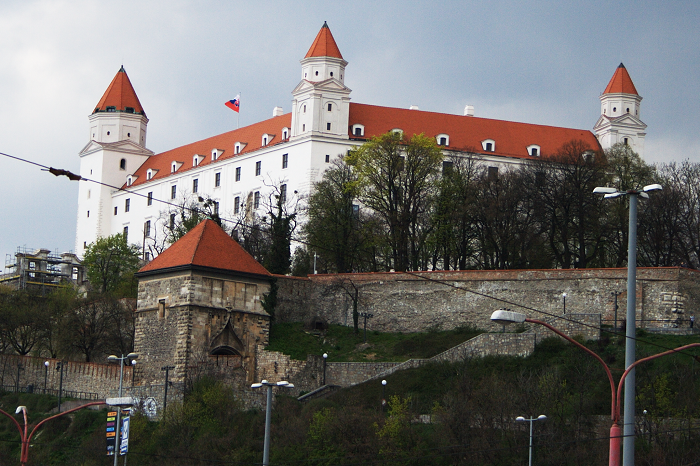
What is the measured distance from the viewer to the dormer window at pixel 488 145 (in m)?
76.5

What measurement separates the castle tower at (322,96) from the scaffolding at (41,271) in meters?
19.0

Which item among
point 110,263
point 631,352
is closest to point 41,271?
point 110,263

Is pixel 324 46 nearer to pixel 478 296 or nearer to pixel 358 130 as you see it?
pixel 358 130

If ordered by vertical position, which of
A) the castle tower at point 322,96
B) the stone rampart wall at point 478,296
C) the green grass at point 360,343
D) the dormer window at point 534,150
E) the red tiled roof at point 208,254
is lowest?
the green grass at point 360,343

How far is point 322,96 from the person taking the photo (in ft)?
241

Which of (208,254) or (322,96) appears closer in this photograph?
(208,254)

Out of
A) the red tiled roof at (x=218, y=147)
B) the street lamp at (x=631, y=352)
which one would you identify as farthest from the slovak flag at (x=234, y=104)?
the street lamp at (x=631, y=352)

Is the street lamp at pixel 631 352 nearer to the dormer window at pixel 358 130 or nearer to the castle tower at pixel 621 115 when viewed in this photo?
the dormer window at pixel 358 130

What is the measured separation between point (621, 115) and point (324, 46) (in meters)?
20.1

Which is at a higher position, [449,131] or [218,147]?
[449,131]

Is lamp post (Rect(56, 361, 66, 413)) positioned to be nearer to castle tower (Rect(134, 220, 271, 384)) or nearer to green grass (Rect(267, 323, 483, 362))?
castle tower (Rect(134, 220, 271, 384))

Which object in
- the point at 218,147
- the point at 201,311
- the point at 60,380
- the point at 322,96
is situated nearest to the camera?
the point at 201,311

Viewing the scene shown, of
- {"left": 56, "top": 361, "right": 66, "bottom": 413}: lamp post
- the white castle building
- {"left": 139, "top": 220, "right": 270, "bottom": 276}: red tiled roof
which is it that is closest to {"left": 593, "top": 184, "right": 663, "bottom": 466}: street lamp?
{"left": 139, "top": 220, "right": 270, "bottom": 276}: red tiled roof

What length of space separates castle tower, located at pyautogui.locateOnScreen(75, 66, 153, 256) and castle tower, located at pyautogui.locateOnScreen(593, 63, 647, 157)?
3449 cm
